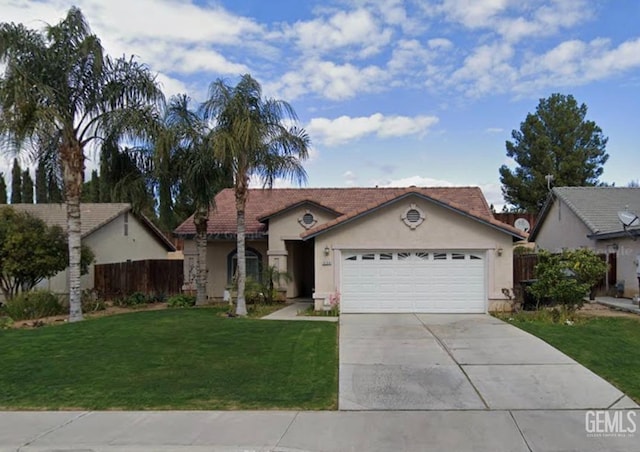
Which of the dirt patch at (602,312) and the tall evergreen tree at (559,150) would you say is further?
the tall evergreen tree at (559,150)

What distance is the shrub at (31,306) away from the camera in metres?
16.6

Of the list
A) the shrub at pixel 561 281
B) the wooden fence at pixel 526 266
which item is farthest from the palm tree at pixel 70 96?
the wooden fence at pixel 526 266

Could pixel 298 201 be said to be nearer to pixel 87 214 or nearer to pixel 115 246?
pixel 115 246

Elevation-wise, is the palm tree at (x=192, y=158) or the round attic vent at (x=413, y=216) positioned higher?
the palm tree at (x=192, y=158)

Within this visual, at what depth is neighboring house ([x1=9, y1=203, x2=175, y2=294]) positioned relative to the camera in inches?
920

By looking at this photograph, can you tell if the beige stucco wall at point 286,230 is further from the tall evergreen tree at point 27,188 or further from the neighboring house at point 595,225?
the tall evergreen tree at point 27,188

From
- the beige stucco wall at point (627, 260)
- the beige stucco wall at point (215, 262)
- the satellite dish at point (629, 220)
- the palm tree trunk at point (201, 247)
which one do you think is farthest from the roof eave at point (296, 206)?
the beige stucco wall at point (627, 260)

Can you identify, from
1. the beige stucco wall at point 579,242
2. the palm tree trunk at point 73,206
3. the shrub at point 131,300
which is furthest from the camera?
the shrub at point 131,300

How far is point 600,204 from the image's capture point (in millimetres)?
23391

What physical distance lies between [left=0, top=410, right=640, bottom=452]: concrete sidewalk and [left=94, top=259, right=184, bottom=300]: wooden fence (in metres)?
16.3

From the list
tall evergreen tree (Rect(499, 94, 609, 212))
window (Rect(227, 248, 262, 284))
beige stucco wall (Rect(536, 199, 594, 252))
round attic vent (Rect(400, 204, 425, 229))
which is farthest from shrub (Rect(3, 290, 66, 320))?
tall evergreen tree (Rect(499, 94, 609, 212))

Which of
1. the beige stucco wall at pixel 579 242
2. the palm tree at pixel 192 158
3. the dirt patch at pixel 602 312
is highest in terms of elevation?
the palm tree at pixel 192 158

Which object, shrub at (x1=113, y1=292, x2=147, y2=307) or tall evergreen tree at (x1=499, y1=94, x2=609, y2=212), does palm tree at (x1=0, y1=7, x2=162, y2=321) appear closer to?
shrub at (x1=113, y1=292, x2=147, y2=307)

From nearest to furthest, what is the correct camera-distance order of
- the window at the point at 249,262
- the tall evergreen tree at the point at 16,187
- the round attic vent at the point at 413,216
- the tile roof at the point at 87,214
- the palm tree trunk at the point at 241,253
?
the palm tree trunk at the point at 241,253
the round attic vent at the point at 413,216
the window at the point at 249,262
the tile roof at the point at 87,214
the tall evergreen tree at the point at 16,187
